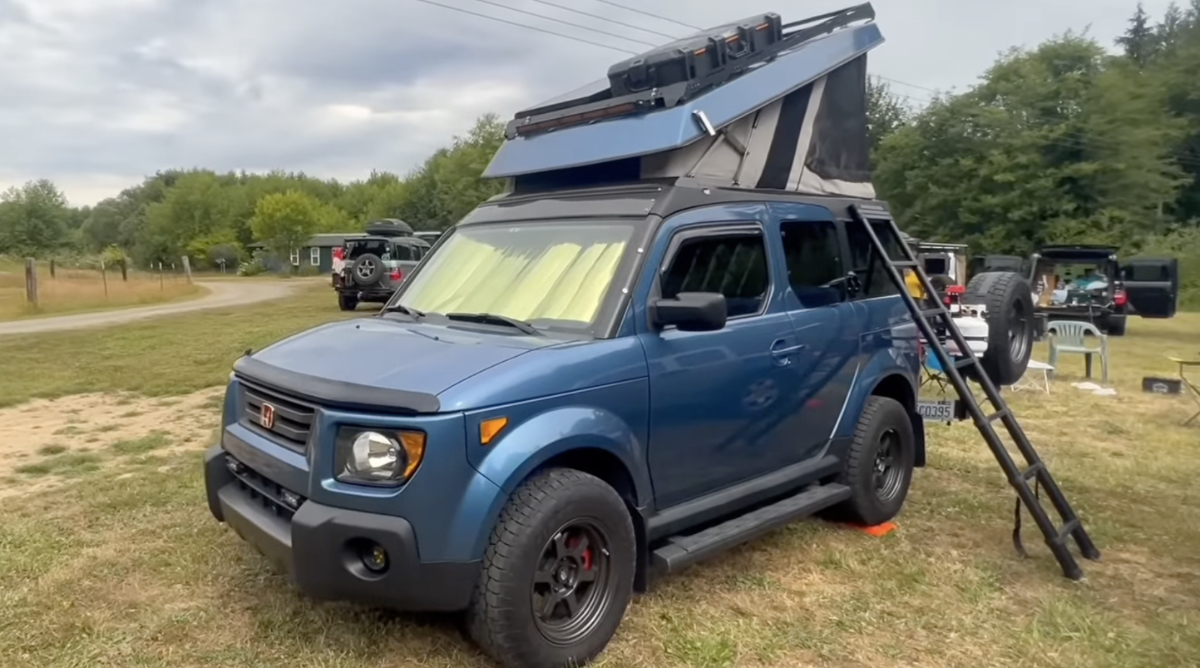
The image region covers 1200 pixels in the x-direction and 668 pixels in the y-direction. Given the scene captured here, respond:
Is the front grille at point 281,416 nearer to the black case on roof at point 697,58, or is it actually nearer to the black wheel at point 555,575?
the black wheel at point 555,575

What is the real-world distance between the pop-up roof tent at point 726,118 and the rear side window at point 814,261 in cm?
27

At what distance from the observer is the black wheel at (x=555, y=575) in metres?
3.21

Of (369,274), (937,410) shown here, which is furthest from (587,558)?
(369,274)

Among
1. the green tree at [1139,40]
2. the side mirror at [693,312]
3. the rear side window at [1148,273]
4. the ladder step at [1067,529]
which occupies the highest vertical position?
the green tree at [1139,40]

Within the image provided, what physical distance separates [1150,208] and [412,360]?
36.6 meters

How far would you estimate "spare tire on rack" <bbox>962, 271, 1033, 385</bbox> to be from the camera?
635 centimetres

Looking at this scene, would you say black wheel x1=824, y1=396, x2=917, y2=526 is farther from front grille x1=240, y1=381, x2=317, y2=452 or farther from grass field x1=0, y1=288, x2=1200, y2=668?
front grille x1=240, y1=381, x2=317, y2=452

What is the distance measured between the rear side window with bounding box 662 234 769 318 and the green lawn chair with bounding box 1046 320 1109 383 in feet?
24.9

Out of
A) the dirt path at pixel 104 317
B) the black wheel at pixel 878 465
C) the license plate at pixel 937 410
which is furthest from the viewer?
the dirt path at pixel 104 317

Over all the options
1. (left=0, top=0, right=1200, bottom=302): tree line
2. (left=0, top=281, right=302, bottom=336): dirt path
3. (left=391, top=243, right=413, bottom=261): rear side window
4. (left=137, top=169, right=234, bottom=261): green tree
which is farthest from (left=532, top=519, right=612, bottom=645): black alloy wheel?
(left=137, top=169, right=234, bottom=261): green tree

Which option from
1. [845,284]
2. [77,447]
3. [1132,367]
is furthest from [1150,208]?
[77,447]

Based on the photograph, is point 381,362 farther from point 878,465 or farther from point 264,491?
point 878,465

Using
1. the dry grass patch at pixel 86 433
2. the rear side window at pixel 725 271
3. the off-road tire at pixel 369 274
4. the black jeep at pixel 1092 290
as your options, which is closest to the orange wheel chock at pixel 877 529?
the rear side window at pixel 725 271

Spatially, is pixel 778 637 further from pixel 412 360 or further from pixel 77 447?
pixel 77 447
